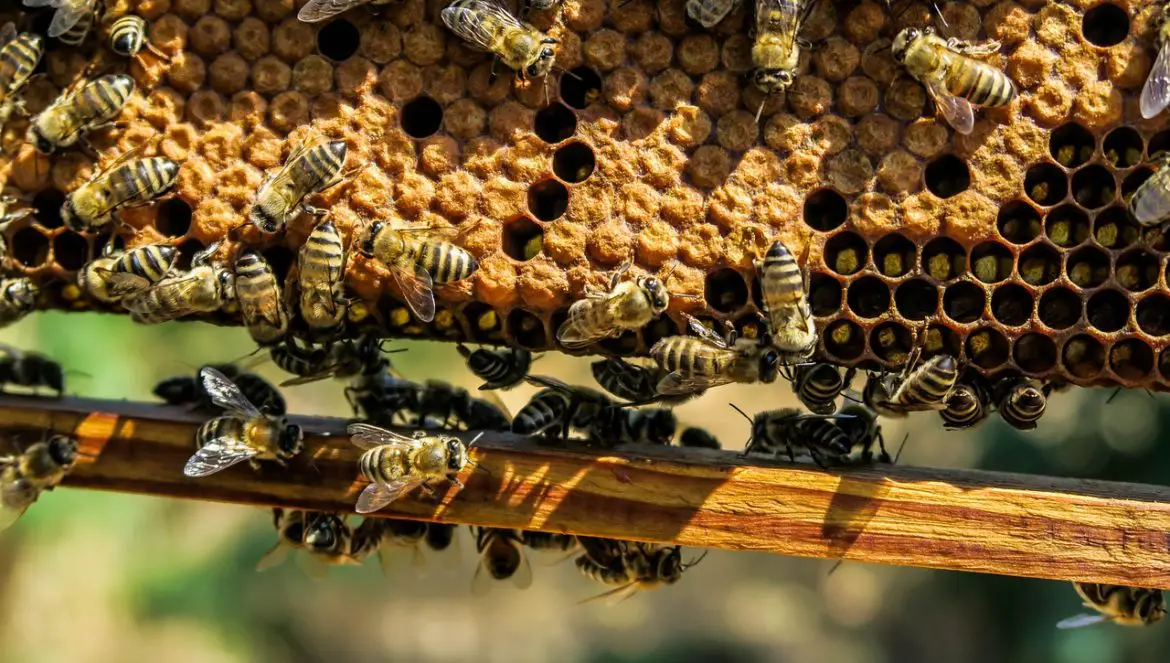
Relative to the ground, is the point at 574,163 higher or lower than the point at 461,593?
higher

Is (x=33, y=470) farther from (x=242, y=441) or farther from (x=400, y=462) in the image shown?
(x=400, y=462)

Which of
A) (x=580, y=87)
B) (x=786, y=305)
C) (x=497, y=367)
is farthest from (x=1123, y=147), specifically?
(x=497, y=367)

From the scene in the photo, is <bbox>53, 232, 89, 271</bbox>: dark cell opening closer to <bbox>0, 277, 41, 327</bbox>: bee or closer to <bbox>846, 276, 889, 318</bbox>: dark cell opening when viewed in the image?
<bbox>0, 277, 41, 327</bbox>: bee

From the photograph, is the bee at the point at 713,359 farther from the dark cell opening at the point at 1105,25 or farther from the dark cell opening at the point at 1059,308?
the dark cell opening at the point at 1105,25

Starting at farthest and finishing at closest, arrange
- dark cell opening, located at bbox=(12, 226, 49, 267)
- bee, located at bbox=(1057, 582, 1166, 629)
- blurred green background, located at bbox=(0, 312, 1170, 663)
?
blurred green background, located at bbox=(0, 312, 1170, 663), bee, located at bbox=(1057, 582, 1166, 629), dark cell opening, located at bbox=(12, 226, 49, 267)

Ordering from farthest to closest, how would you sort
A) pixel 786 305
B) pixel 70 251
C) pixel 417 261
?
1. pixel 70 251
2. pixel 417 261
3. pixel 786 305

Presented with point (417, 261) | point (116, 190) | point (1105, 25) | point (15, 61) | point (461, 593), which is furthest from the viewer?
point (461, 593)

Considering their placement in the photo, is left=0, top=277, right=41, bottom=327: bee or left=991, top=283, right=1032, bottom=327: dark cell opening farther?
left=0, top=277, right=41, bottom=327: bee

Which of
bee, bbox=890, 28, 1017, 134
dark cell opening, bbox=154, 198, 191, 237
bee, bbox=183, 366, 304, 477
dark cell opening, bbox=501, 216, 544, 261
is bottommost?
bee, bbox=183, 366, 304, 477

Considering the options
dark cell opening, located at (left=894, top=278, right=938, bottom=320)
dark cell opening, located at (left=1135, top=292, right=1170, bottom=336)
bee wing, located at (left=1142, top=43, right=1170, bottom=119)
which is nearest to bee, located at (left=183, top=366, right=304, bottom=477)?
dark cell opening, located at (left=894, top=278, right=938, bottom=320)
